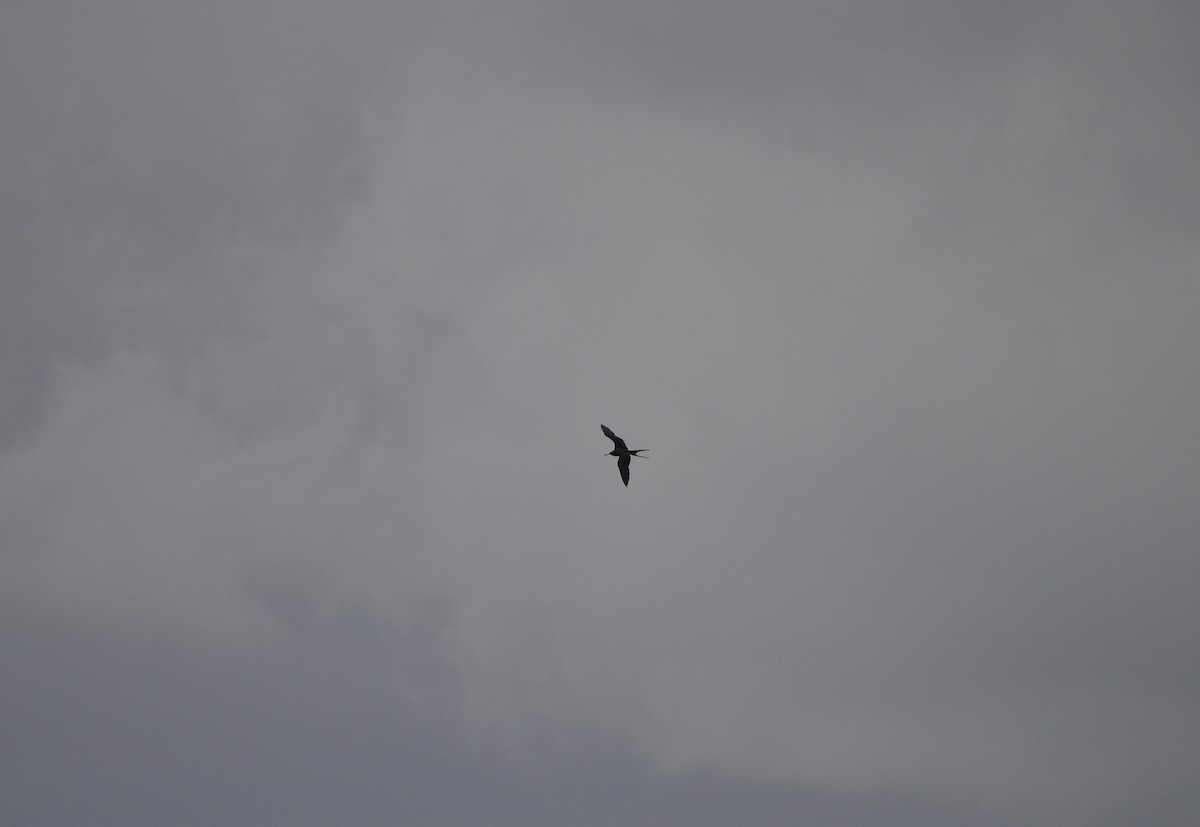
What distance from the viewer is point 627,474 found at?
155250 mm
